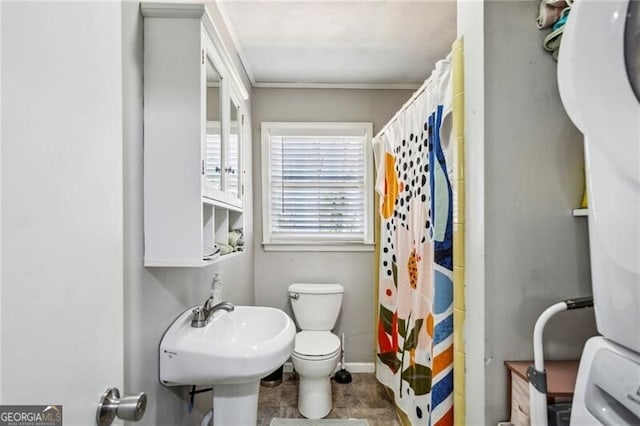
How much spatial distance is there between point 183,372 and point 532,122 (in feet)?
4.84

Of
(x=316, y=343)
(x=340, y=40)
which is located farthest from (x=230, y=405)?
(x=340, y=40)

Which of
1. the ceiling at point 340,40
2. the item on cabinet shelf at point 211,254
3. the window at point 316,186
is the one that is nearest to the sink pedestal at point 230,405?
the item on cabinet shelf at point 211,254

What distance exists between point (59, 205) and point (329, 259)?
2250 millimetres

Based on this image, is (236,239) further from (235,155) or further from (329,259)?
(329,259)

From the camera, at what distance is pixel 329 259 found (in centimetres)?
264

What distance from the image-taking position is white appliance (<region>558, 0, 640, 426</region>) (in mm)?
510

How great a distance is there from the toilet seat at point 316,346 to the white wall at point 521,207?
43.6 inches

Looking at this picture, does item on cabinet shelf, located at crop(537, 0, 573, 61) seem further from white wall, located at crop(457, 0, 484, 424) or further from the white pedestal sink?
the white pedestal sink

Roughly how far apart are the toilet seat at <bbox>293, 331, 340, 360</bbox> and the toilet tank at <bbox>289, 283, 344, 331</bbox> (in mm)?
88

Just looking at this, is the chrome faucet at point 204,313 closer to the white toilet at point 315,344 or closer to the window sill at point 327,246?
the white toilet at point 315,344

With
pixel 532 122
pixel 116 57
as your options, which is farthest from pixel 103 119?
pixel 532 122

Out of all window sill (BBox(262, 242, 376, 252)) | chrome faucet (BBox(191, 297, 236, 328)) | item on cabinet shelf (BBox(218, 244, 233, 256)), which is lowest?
chrome faucet (BBox(191, 297, 236, 328))

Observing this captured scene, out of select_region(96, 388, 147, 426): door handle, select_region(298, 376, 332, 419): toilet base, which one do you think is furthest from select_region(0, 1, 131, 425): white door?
select_region(298, 376, 332, 419): toilet base

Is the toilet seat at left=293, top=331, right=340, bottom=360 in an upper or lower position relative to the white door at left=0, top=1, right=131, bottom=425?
lower
